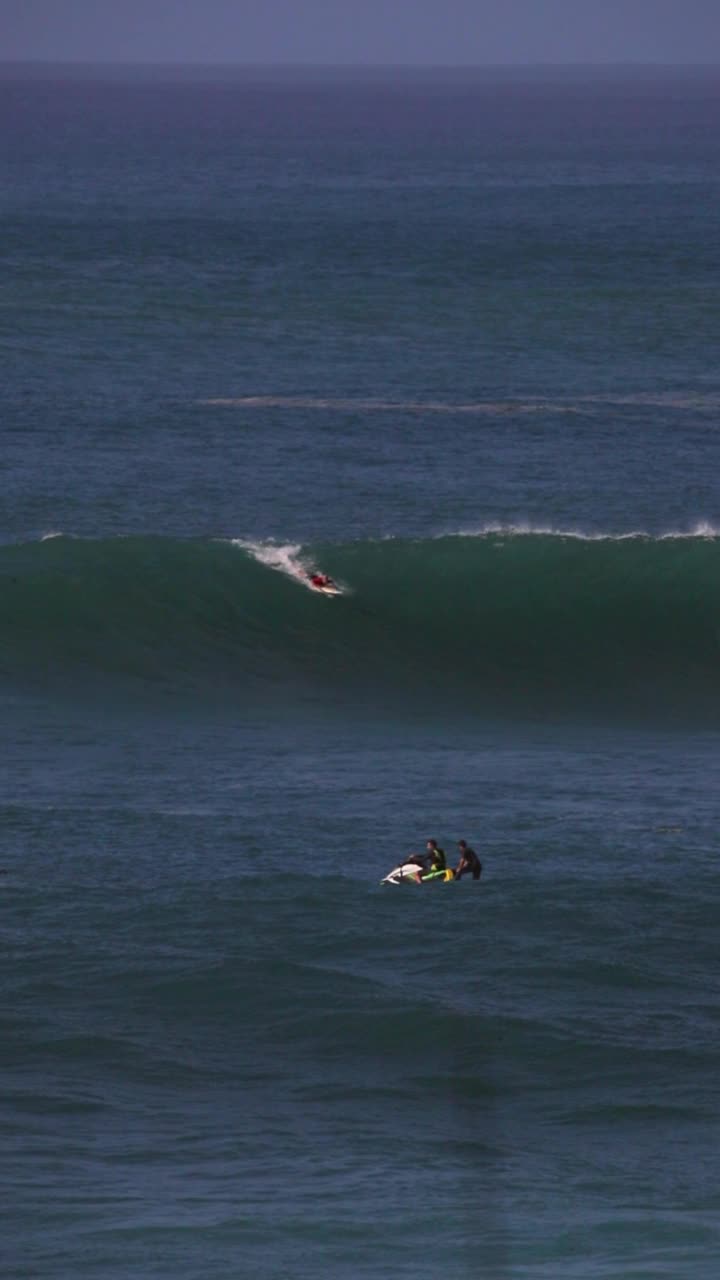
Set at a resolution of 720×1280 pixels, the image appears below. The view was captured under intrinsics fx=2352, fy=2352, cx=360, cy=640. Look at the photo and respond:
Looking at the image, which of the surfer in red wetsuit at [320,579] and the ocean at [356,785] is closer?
the ocean at [356,785]

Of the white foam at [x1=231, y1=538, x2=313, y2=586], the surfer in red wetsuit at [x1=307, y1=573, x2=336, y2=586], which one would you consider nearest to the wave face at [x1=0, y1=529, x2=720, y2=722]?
the white foam at [x1=231, y1=538, x2=313, y2=586]

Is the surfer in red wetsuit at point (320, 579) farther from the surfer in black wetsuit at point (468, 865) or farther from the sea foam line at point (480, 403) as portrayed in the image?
the sea foam line at point (480, 403)

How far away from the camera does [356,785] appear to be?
111 feet

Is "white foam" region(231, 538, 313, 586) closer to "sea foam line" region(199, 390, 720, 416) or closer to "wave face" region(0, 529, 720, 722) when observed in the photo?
"wave face" region(0, 529, 720, 722)

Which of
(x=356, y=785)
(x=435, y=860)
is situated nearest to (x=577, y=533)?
(x=356, y=785)

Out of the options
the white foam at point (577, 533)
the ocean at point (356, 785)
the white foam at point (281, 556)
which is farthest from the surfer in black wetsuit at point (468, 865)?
the white foam at point (577, 533)

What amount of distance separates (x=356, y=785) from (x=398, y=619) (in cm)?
1018

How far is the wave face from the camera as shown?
4050cm

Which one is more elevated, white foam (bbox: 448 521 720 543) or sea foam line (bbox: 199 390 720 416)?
sea foam line (bbox: 199 390 720 416)

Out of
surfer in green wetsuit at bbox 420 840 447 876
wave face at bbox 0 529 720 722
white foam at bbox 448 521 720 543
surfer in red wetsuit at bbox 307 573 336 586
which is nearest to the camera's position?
surfer in green wetsuit at bbox 420 840 447 876

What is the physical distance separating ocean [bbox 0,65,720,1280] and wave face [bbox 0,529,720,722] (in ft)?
0.33

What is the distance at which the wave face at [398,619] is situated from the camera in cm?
4050

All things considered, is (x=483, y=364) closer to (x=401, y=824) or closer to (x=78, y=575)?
(x=78, y=575)

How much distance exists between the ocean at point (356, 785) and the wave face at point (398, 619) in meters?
0.10
